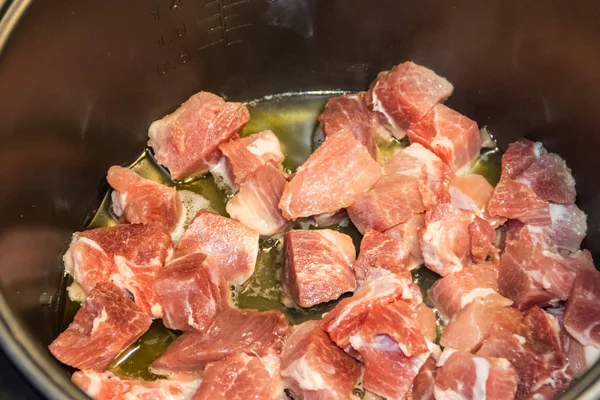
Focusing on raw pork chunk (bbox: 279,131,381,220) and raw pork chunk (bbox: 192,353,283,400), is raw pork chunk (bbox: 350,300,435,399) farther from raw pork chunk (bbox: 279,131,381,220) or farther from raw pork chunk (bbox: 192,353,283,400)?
raw pork chunk (bbox: 279,131,381,220)

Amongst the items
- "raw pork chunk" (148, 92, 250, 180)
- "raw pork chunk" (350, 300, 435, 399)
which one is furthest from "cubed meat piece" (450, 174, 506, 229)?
"raw pork chunk" (148, 92, 250, 180)

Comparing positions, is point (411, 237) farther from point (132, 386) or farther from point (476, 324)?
point (132, 386)

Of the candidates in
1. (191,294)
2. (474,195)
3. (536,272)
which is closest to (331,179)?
(474,195)

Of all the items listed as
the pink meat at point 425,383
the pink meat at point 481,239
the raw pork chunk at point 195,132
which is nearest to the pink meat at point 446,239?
the pink meat at point 481,239

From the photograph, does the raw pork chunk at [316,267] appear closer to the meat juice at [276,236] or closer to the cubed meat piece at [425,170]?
the meat juice at [276,236]

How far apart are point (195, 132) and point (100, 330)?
999 millimetres

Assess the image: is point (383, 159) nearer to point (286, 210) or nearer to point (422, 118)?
point (422, 118)

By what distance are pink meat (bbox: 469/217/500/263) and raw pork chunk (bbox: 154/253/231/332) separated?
1.08 meters

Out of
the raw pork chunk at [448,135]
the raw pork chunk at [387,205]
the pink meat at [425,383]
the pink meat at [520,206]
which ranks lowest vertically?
the pink meat at [425,383]

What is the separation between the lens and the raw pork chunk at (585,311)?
93.2 inches

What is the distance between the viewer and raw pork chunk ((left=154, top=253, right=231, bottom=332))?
8.05 feet

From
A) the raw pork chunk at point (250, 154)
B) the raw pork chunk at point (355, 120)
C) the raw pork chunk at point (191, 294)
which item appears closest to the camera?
the raw pork chunk at point (191, 294)

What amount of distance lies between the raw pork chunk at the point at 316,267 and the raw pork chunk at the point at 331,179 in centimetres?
12

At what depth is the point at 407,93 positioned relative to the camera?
115 inches
